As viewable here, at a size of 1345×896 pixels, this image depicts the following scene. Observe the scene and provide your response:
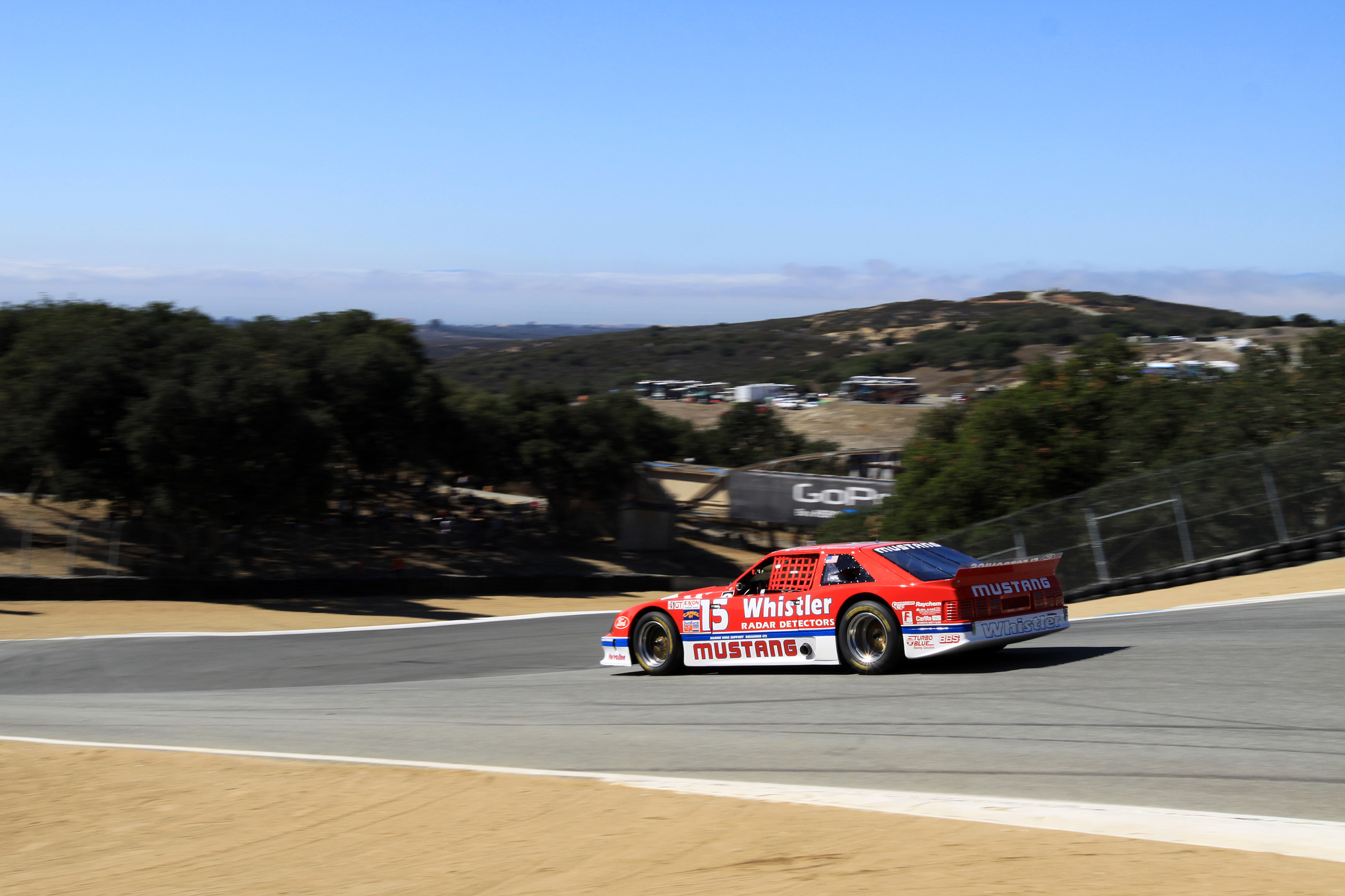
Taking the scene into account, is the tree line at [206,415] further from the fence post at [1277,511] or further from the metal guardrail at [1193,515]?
the fence post at [1277,511]

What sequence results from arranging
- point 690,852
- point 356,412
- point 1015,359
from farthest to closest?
point 1015,359 < point 356,412 < point 690,852

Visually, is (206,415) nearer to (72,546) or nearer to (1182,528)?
(72,546)

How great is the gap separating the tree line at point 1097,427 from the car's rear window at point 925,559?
1691cm

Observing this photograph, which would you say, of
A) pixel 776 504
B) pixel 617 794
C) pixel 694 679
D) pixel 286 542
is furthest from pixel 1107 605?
pixel 776 504

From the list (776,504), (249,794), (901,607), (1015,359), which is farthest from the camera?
(1015,359)

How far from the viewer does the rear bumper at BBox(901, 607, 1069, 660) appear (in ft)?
32.2

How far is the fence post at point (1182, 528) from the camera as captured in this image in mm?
18578

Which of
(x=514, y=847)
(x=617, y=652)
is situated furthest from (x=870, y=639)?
(x=514, y=847)

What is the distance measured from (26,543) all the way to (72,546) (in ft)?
3.40

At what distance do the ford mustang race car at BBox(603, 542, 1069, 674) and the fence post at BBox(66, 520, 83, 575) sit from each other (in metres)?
22.6

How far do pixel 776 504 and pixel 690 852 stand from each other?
147ft

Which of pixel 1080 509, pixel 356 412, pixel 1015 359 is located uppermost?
pixel 1015 359

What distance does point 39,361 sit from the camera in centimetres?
3266

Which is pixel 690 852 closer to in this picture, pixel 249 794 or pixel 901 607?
pixel 249 794
